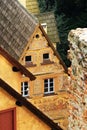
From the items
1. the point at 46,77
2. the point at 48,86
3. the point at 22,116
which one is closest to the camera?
the point at 22,116

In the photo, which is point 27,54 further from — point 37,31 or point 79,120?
point 79,120

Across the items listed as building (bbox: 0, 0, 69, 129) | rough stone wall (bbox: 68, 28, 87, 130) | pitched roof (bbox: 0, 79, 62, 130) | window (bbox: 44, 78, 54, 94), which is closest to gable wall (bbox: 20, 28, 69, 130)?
building (bbox: 0, 0, 69, 129)

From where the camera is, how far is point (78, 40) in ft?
24.0

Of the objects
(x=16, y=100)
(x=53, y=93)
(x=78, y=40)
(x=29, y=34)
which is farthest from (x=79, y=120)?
(x=53, y=93)

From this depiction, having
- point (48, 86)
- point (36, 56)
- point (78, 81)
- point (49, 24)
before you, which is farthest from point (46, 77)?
point (78, 81)

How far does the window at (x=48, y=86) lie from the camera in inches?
1082

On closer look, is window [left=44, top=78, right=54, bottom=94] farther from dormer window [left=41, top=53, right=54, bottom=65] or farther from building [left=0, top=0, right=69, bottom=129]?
dormer window [left=41, top=53, right=54, bottom=65]

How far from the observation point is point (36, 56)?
2666cm

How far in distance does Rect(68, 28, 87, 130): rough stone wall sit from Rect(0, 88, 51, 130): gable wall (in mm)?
3588

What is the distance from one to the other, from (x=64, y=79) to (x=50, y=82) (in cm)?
74

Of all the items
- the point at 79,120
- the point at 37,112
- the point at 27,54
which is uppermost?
the point at 79,120

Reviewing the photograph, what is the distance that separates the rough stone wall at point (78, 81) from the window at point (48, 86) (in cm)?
1949

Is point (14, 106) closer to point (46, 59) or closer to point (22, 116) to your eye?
point (22, 116)

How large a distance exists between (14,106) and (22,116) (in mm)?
375
